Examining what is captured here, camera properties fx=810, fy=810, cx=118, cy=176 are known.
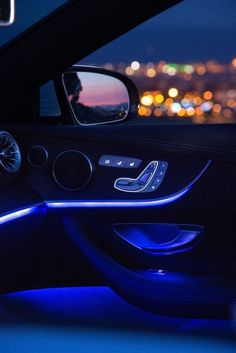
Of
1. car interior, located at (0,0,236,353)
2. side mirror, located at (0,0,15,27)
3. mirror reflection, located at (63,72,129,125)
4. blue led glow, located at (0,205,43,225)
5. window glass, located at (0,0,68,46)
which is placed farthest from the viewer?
mirror reflection, located at (63,72,129,125)

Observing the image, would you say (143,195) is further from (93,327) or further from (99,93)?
(99,93)

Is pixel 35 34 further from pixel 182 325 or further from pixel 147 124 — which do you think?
pixel 182 325

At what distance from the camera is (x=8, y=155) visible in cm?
379

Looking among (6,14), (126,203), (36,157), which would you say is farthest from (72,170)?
(6,14)

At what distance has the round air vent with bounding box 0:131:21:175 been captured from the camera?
3.79m

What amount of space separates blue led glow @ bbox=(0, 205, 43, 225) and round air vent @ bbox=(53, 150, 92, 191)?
168mm

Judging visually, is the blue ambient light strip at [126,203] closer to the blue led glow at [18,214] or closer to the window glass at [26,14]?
the blue led glow at [18,214]

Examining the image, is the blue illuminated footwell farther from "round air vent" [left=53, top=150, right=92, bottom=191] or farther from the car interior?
"round air vent" [left=53, top=150, right=92, bottom=191]

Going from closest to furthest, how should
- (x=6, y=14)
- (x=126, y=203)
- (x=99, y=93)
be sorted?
(x=6, y=14)
(x=126, y=203)
(x=99, y=93)

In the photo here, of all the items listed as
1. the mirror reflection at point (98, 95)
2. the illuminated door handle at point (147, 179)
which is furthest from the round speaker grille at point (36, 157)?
the mirror reflection at point (98, 95)

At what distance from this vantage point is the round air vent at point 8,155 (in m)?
3.79

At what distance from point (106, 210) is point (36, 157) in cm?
43

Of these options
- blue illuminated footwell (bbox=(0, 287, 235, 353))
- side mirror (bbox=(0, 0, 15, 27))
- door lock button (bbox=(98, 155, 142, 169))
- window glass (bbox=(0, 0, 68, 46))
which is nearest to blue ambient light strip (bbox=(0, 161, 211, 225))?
door lock button (bbox=(98, 155, 142, 169))

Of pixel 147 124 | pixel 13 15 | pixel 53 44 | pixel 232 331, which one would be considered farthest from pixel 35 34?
pixel 232 331
